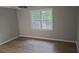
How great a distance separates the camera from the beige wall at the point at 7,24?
2.69 metres

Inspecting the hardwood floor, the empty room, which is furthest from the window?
the hardwood floor

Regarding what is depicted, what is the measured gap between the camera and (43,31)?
228 centimetres

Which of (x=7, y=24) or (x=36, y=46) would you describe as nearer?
(x=36, y=46)

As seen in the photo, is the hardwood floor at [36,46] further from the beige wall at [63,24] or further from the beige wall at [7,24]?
the beige wall at [7,24]

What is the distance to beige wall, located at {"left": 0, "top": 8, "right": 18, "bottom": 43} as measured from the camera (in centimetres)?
269

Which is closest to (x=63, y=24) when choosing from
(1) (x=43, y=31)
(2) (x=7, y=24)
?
(1) (x=43, y=31)

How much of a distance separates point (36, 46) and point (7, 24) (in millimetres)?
1199

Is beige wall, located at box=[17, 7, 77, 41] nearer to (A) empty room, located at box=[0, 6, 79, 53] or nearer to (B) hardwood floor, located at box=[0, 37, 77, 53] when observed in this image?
(A) empty room, located at box=[0, 6, 79, 53]

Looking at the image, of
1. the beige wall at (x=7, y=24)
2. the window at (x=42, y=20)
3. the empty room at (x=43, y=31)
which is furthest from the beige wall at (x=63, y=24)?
the beige wall at (x=7, y=24)

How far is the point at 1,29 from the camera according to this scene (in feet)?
8.86

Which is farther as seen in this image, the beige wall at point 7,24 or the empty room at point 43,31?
the beige wall at point 7,24

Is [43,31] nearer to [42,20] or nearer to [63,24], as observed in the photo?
[42,20]
